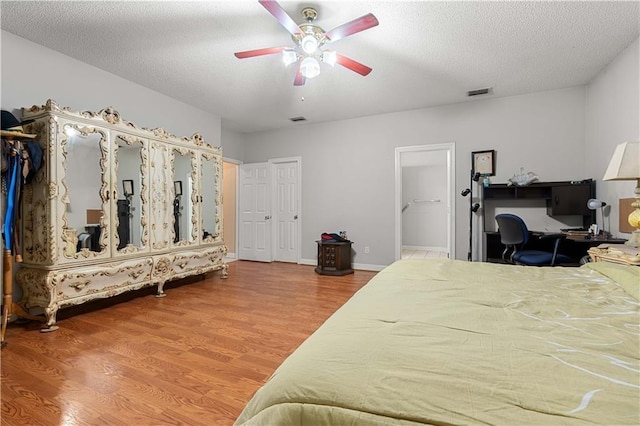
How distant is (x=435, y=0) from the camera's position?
2.33 metres

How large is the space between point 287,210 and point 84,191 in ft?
11.1

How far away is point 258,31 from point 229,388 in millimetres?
2813

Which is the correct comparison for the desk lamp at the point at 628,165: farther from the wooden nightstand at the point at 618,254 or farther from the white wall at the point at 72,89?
the white wall at the point at 72,89

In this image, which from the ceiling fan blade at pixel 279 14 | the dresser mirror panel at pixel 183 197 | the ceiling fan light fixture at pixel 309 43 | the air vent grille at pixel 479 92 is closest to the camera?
the ceiling fan blade at pixel 279 14

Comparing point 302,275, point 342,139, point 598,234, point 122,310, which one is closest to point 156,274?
point 122,310

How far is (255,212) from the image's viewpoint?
618cm

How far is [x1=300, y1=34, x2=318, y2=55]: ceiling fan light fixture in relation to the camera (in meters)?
2.43

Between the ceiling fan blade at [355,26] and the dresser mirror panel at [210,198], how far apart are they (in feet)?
9.06

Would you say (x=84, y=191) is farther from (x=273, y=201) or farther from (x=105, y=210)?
(x=273, y=201)

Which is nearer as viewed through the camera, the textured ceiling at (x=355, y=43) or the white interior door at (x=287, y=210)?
the textured ceiling at (x=355, y=43)

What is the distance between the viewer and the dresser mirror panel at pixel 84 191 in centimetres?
283

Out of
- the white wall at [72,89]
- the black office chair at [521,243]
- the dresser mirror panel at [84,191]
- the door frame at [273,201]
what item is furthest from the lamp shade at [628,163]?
the white wall at [72,89]

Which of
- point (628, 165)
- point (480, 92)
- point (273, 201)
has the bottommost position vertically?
point (273, 201)

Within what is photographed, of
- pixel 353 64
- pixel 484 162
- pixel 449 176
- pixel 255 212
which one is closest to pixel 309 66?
pixel 353 64
